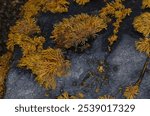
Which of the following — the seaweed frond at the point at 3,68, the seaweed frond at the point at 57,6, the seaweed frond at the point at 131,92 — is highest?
the seaweed frond at the point at 57,6

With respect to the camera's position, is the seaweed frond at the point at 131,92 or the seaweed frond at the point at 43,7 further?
the seaweed frond at the point at 43,7

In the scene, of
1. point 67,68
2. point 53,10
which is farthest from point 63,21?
point 67,68

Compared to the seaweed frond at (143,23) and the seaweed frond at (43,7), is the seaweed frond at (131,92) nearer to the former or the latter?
the seaweed frond at (143,23)

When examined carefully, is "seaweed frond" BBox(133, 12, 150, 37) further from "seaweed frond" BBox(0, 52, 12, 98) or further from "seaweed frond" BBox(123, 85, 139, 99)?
"seaweed frond" BBox(0, 52, 12, 98)

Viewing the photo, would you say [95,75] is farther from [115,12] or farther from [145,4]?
[145,4]

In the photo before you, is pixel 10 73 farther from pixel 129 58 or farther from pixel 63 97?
pixel 129 58

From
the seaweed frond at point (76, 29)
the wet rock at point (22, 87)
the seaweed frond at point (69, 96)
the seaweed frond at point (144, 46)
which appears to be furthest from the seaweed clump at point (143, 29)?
the wet rock at point (22, 87)
